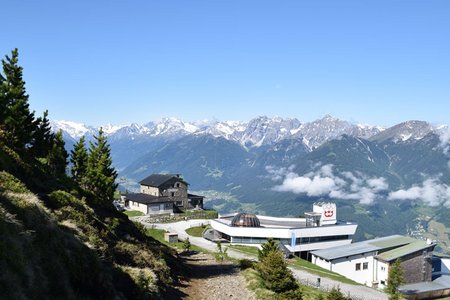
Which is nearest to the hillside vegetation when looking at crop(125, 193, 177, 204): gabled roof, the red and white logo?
the red and white logo

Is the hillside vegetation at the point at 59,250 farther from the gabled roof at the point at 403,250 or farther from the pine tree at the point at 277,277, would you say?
the gabled roof at the point at 403,250

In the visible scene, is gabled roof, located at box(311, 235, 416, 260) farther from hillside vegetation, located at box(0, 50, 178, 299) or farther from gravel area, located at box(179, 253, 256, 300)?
hillside vegetation, located at box(0, 50, 178, 299)

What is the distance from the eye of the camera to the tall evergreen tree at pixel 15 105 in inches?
1957

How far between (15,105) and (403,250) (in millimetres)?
81838

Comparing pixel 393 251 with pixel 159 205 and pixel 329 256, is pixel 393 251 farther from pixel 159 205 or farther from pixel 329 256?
pixel 159 205

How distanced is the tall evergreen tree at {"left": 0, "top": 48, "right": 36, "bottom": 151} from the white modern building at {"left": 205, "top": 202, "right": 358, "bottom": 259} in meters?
53.3

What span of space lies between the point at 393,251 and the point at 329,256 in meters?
16.4

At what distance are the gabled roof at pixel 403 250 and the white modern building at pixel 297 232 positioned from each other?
1582 centimetres

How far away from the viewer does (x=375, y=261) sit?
8844cm

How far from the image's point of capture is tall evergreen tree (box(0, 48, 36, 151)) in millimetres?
49719

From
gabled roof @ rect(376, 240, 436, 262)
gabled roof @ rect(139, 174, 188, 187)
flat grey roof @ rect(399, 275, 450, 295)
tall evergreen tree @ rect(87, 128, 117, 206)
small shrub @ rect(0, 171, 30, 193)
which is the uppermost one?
gabled roof @ rect(139, 174, 188, 187)

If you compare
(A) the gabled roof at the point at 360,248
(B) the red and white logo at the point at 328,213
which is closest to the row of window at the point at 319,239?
(B) the red and white logo at the point at 328,213

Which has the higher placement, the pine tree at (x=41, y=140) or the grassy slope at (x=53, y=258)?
the pine tree at (x=41, y=140)

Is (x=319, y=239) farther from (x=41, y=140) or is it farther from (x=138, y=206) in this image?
(x=41, y=140)
